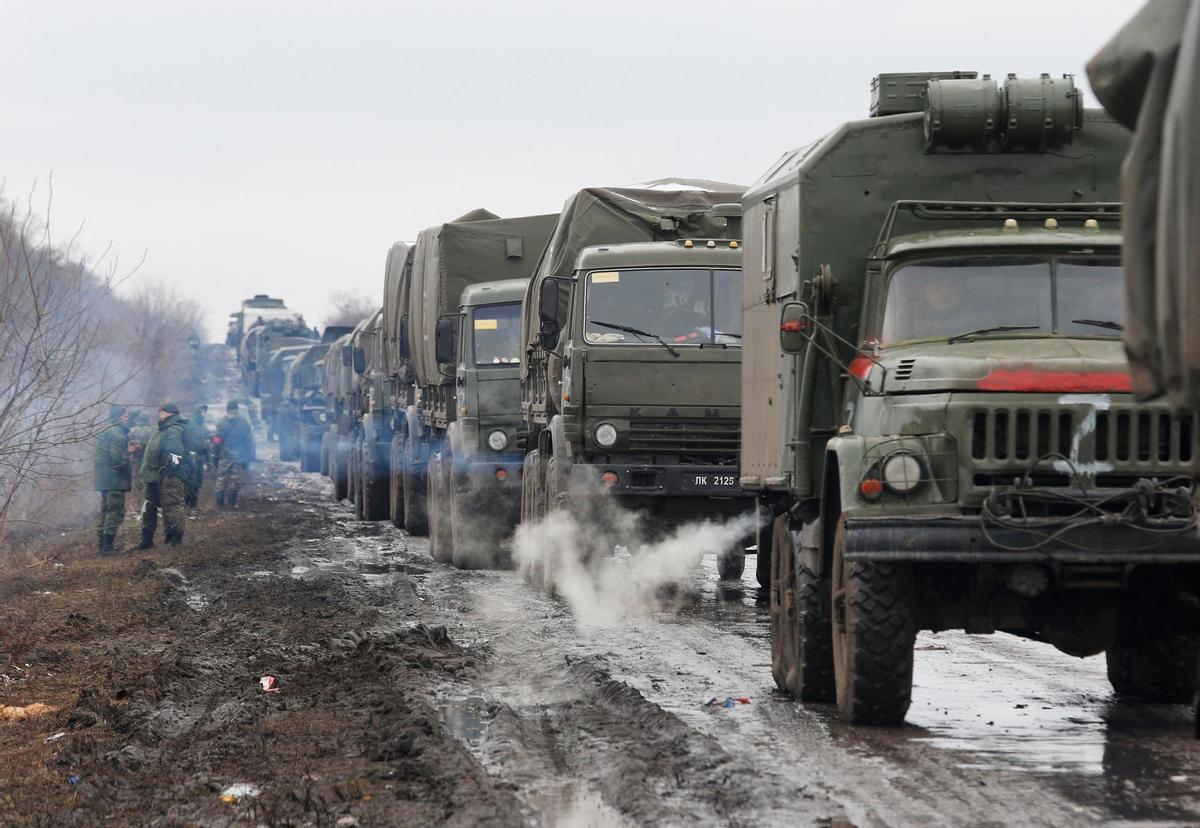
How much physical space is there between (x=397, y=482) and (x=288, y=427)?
32731 mm

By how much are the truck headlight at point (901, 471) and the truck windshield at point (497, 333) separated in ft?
41.0

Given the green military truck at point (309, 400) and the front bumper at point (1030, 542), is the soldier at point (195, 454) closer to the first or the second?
the green military truck at point (309, 400)

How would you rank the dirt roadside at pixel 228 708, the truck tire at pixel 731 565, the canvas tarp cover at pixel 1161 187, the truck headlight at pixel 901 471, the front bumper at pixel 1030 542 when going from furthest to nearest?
the truck tire at pixel 731 565 → the truck headlight at pixel 901 471 → the front bumper at pixel 1030 542 → the dirt roadside at pixel 228 708 → the canvas tarp cover at pixel 1161 187

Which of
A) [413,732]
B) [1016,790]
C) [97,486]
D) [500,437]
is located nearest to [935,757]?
[1016,790]

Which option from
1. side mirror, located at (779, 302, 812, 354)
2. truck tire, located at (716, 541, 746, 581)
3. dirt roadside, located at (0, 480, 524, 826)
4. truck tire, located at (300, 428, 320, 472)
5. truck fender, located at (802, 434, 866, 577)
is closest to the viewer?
dirt roadside, located at (0, 480, 524, 826)

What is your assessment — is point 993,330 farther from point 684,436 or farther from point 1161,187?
point 684,436

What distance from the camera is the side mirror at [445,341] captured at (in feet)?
71.3

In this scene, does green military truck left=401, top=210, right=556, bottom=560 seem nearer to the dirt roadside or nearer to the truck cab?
the dirt roadside

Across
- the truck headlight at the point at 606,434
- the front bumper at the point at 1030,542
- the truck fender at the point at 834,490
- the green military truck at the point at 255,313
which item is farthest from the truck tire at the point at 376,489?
the green military truck at the point at 255,313

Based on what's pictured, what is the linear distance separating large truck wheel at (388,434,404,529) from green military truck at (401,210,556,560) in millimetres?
3012

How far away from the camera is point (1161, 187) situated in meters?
4.86

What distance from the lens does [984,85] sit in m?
9.83

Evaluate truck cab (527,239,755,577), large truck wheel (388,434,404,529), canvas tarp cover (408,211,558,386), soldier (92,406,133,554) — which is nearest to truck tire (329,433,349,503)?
large truck wheel (388,434,404,529)

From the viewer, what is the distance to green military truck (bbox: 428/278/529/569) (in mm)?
20219
